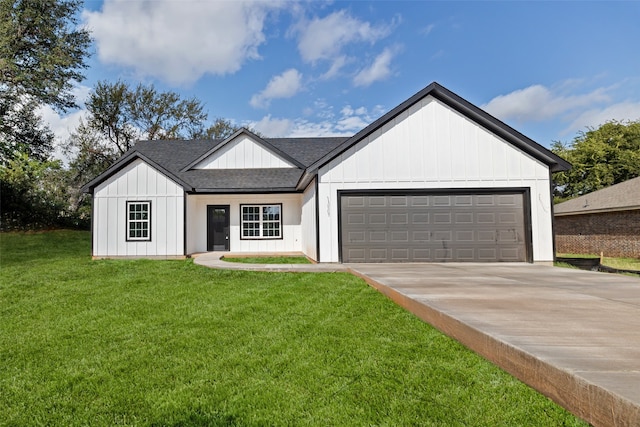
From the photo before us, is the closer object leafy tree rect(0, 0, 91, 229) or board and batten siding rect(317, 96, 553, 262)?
board and batten siding rect(317, 96, 553, 262)

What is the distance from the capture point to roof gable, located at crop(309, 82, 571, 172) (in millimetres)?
9758

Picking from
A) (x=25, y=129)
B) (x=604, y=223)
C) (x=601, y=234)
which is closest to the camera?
(x=604, y=223)

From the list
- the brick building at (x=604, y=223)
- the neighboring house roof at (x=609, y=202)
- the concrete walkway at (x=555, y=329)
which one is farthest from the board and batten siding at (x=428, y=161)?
the brick building at (x=604, y=223)

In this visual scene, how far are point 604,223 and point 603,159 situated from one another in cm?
2123

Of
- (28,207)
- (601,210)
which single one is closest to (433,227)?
(601,210)

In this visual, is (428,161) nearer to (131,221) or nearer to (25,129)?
(131,221)

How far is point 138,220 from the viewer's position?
1233cm

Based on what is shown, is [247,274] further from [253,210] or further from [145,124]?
[145,124]

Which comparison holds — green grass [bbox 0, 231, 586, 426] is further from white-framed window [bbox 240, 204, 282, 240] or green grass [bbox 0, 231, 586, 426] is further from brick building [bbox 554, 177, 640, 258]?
brick building [bbox 554, 177, 640, 258]

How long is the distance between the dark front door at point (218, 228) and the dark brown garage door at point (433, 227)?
6389mm

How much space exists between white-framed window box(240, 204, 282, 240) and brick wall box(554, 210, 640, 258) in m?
14.9

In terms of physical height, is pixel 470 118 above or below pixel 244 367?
above

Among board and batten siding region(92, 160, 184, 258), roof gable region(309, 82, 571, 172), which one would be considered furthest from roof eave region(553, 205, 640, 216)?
board and batten siding region(92, 160, 184, 258)

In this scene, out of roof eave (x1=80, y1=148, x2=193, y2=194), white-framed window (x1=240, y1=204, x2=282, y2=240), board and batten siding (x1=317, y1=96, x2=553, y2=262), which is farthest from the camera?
white-framed window (x1=240, y1=204, x2=282, y2=240)
